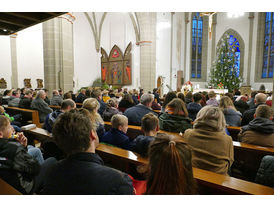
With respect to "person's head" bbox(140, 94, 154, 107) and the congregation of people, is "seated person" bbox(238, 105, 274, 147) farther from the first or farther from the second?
"person's head" bbox(140, 94, 154, 107)

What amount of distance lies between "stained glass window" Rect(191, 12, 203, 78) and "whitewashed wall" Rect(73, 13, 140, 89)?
6.80 metres

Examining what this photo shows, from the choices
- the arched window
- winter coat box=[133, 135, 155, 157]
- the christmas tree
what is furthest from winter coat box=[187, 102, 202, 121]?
the arched window

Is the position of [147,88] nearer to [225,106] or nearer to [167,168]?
[225,106]

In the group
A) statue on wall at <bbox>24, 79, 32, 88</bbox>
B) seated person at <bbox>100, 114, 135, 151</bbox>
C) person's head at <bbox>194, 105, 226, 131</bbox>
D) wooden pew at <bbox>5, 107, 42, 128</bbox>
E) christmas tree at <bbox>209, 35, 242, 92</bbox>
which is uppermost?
christmas tree at <bbox>209, 35, 242, 92</bbox>

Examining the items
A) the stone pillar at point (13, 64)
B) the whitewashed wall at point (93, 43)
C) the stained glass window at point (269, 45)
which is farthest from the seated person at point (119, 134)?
the stained glass window at point (269, 45)

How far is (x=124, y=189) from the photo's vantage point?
4.02 feet

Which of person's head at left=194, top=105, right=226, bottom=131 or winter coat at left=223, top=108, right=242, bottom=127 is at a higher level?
person's head at left=194, top=105, right=226, bottom=131

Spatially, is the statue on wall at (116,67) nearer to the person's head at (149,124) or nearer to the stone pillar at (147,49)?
the stone pillar at (147,49)

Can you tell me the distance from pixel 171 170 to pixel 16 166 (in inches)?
60.1

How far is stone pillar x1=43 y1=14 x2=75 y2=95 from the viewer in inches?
349

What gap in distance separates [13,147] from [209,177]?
1769 mm

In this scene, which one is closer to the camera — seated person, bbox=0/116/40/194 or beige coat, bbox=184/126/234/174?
seated person, bbox=0/116/40/194

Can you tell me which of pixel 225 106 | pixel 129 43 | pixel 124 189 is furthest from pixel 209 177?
pixel 129 43

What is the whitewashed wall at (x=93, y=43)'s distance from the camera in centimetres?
1605
